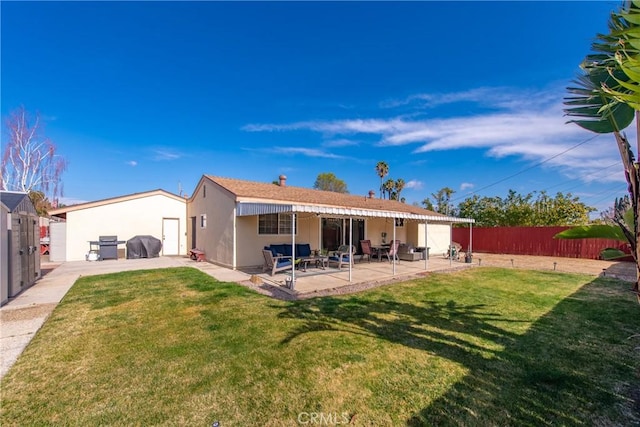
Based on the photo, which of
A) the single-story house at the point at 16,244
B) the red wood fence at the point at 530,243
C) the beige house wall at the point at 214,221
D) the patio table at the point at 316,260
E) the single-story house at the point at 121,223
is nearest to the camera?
the single-story house at the point at 16,244

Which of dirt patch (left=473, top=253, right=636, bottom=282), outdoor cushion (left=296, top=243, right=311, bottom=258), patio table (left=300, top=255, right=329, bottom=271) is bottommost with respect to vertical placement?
dirt patch (left=473, top=253, right=636, bottom=282)

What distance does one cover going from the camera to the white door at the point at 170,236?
17516 millimetres

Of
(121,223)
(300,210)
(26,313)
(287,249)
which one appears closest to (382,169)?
(287,249)

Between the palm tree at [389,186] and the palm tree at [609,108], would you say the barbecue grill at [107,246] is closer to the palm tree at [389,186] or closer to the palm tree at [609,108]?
the palm tree at [609,108]

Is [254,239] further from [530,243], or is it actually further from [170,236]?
A: [530,243]

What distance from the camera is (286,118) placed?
21141 millimetres

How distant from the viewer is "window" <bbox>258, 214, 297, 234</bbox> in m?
12.3

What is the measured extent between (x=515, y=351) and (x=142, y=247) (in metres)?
17.3

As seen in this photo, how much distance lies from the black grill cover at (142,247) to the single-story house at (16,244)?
23.2 ft

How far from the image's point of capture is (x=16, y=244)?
7.09 metres

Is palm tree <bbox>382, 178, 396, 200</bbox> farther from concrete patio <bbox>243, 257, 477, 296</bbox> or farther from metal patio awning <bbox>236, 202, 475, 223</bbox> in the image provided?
metal patio awning <bbox>236, 202, 475, 223</bbox>

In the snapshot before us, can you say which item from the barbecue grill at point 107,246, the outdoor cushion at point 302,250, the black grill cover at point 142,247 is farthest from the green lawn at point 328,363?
the black grill cover at point 142,247

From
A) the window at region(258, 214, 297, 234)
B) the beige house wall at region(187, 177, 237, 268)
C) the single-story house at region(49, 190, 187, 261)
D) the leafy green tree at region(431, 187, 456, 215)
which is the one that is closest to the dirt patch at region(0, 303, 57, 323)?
the beige house wall at region(187, 177, 237, 268)

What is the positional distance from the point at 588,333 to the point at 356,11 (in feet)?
39.0
